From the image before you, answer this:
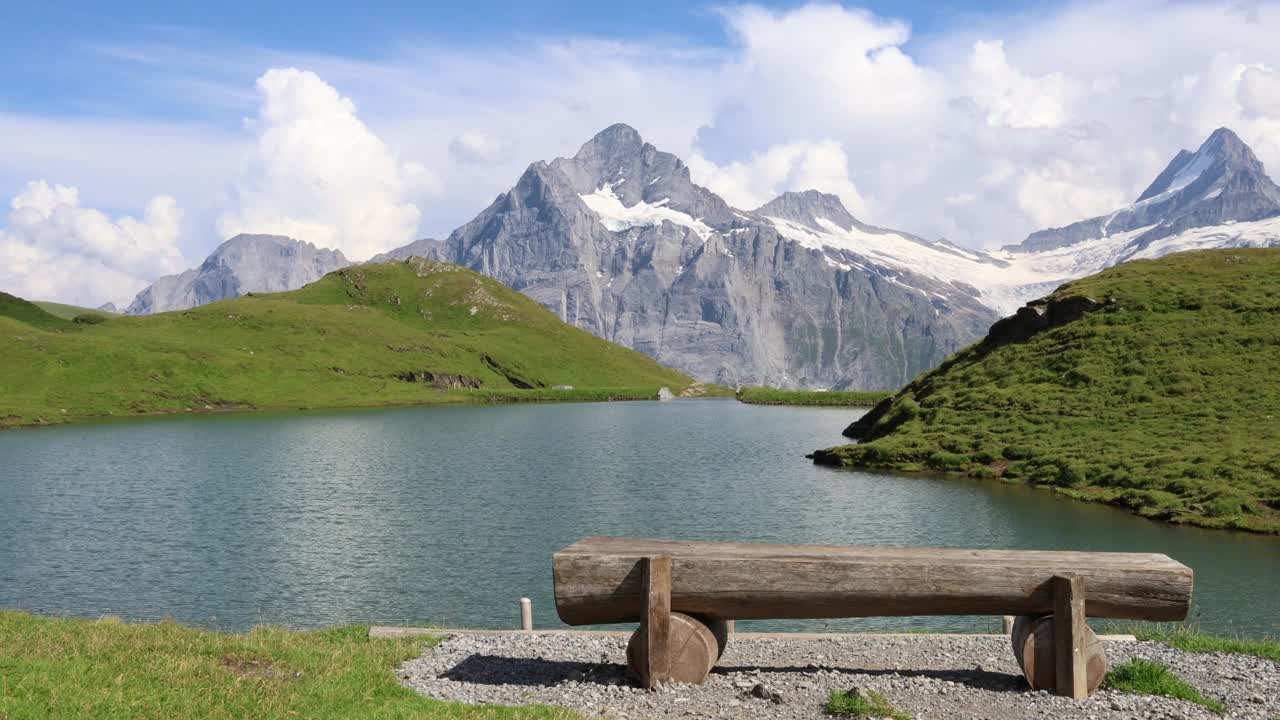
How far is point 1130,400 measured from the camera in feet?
276

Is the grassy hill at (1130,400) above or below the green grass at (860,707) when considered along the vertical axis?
above

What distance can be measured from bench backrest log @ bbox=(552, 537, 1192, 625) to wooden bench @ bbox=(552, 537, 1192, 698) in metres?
0.02

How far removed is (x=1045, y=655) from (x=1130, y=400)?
253 ft

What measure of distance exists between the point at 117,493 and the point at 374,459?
35.6m

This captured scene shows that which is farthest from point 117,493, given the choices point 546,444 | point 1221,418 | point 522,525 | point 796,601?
point 1221,418

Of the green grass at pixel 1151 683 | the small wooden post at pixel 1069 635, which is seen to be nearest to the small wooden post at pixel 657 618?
the small wooden post at pixel 1069 635

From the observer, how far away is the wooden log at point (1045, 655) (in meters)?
17.9

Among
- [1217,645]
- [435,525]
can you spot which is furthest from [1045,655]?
[435,525]

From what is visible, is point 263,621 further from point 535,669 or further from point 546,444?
point 546,444

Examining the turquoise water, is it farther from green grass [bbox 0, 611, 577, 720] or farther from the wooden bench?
the wooden bench

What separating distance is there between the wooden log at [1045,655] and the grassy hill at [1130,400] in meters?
45.2

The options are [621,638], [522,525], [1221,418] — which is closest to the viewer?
[621,638]

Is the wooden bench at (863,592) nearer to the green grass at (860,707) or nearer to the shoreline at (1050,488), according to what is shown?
the green grass at (860,707)

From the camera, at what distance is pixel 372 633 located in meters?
24.4
